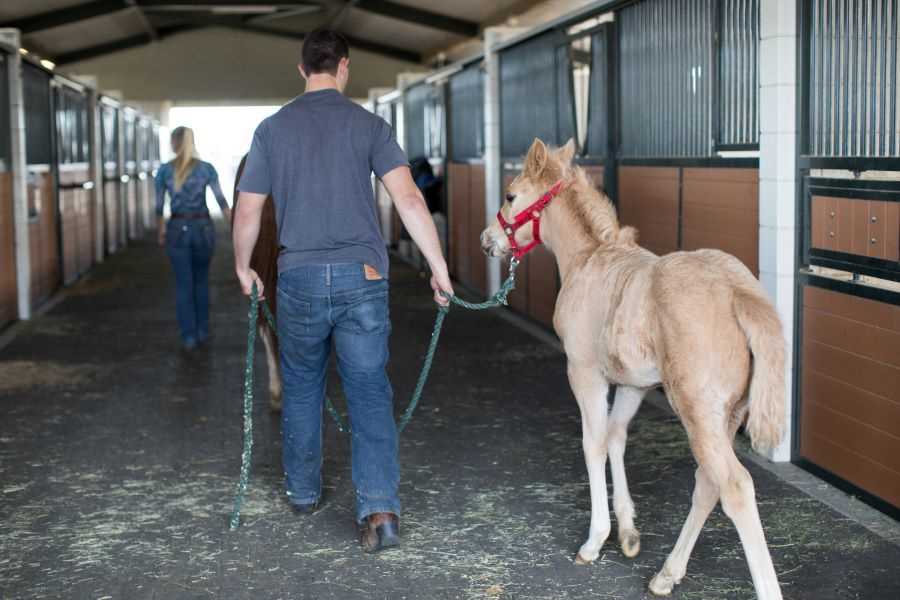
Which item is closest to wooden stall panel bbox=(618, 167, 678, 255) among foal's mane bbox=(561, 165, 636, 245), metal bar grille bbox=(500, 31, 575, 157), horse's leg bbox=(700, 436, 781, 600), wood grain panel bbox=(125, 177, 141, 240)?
metal bar grille bbox=(500, 31, 575, 157)

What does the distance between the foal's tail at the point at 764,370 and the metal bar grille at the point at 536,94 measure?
5367 mm

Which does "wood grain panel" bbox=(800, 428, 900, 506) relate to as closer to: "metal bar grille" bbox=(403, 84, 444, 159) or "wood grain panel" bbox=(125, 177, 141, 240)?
"metal bar grille" bbox=(403, 84, 444, 159)

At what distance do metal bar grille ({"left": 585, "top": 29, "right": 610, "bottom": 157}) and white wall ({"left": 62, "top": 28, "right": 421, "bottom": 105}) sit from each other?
75.8 ft

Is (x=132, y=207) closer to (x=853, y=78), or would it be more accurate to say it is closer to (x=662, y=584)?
(x=853, y=78)

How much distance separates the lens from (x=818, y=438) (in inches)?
190

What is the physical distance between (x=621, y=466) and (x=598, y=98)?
418cm

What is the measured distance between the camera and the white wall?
1209 inches

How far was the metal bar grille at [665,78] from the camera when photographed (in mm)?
6133

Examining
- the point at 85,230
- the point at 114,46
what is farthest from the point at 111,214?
the point at 114,46

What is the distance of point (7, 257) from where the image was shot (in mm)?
9781

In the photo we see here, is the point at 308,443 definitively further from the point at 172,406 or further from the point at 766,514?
the point at 172,406

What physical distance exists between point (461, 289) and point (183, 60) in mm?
20902

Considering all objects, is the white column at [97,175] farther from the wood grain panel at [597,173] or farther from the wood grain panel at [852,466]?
the wood grain panel at [852,466]

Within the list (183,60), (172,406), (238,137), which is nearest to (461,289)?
(172,406)
